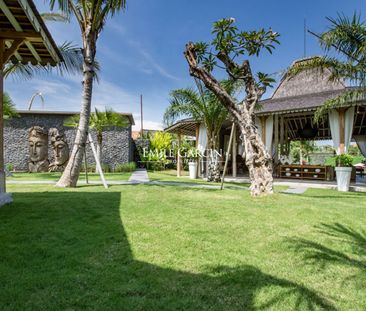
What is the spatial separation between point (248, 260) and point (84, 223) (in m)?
2.58

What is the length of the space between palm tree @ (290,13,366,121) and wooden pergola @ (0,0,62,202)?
7637 millimetres

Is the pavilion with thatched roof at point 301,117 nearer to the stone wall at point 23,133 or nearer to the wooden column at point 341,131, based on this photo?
the wooden column at point 341,131

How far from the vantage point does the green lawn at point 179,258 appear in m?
2.19

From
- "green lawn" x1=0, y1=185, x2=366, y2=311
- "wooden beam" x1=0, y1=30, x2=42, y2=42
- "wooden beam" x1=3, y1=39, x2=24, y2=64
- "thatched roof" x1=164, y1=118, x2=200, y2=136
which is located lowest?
"green lawn" x1=0, y1=185, x2=366, y2=311

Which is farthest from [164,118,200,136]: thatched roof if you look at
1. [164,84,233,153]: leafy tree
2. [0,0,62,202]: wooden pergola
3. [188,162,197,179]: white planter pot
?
[0,0,62,202]: wooden pergola

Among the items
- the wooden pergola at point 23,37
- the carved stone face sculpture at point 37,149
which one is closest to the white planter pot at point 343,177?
the wooden pergola at point 23,37

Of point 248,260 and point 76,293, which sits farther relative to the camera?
point 248,260

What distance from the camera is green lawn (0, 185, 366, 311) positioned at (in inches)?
86.1

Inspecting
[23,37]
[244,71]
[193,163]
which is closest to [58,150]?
[193,163]

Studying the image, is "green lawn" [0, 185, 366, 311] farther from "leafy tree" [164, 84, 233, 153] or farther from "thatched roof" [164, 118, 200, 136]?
"thatched roof" [164, 118, 200, 136]

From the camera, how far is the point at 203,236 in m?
3.81

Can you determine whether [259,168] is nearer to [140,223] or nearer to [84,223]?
[140,223]

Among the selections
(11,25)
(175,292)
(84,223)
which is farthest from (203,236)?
(11,25)

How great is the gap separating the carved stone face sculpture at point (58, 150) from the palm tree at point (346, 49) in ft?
48.0
